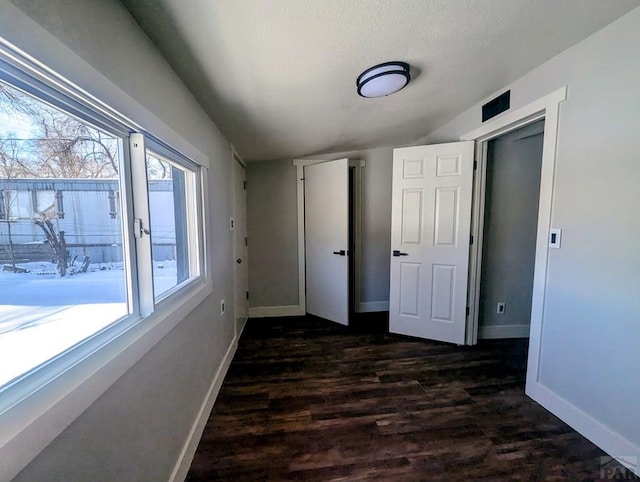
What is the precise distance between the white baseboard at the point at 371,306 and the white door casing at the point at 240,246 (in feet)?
4.82

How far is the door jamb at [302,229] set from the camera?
3.32m

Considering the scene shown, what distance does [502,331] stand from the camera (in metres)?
2.71

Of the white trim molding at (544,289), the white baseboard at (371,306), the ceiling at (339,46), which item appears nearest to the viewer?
the ceiling at (339,46)

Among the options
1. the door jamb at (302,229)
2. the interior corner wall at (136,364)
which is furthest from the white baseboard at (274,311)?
the interior corner wall at (136,364)

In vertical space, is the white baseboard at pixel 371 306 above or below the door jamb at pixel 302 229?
below

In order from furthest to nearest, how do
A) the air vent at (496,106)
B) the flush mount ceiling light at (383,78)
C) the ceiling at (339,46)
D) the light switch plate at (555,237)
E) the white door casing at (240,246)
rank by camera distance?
1. the white door casing at (240,246)
2. the air vent at (496,106)
3. the light switch plate at (555,237)
4. the flush mount ceiling light at (383,78)
5. the ceiling at (339,46)

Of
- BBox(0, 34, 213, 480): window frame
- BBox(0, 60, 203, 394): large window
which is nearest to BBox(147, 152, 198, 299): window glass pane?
BBox(0, 60, 203, 394): large window

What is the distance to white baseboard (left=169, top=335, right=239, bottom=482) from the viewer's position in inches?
49.1

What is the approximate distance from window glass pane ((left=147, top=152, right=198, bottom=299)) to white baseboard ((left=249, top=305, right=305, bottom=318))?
1.79 m

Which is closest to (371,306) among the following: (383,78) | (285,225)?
(285,225)

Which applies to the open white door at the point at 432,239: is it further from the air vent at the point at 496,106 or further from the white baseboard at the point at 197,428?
the white baseboard at the point at 197,428

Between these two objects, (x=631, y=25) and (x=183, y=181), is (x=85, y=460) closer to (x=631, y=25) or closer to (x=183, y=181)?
(x=183, y=181)

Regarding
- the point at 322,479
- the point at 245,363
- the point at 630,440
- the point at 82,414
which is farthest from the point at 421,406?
the point at 82,414

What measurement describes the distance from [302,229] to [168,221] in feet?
6.71
